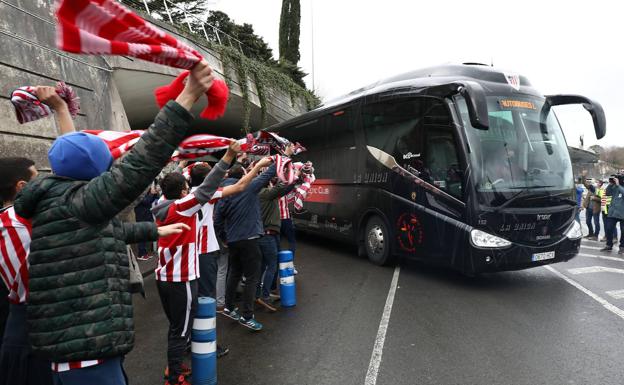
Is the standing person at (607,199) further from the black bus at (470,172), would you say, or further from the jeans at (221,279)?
the jeans at (221,279)

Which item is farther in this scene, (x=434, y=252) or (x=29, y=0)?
(x=29, y=0)

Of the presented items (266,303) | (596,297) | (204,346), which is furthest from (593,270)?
(204,346)

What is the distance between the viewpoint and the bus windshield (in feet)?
20.4

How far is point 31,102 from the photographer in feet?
9.95

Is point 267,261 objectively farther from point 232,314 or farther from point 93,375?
point 93,375

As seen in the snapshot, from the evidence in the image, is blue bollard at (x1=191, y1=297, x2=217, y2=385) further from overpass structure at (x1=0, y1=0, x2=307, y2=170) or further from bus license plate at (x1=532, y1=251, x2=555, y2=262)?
overpass structure at (x1=0, y1=0, x2=307, y2=170)

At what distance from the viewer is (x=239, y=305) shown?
20.2 ft

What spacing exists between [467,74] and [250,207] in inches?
181

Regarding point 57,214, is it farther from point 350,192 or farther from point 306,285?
point 350,192

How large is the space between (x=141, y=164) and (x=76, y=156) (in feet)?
1.35

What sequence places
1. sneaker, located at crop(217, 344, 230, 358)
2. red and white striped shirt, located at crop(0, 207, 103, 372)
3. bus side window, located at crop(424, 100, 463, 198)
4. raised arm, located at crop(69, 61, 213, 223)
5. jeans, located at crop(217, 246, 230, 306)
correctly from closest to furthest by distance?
raised arm, located at crop(69, 61, 213, 223) → red and white striped shirt, located at crop(0, 207, 103, 372) → sneaker, located at crop(217, 344, 230, 358) → jeans, located at crop(217, 246, 230, 306) → bus side window, located at crop(424, 100, 463, 198)

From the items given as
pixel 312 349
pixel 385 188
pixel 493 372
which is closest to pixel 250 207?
pixel 312 349

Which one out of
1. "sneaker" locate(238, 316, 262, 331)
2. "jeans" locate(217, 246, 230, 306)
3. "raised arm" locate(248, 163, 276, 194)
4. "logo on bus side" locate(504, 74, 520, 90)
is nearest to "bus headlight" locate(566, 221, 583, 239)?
"logo on bus side" locate(504, 74, 520, 90)

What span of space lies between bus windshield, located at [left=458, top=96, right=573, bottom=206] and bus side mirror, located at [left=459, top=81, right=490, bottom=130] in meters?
0.74
